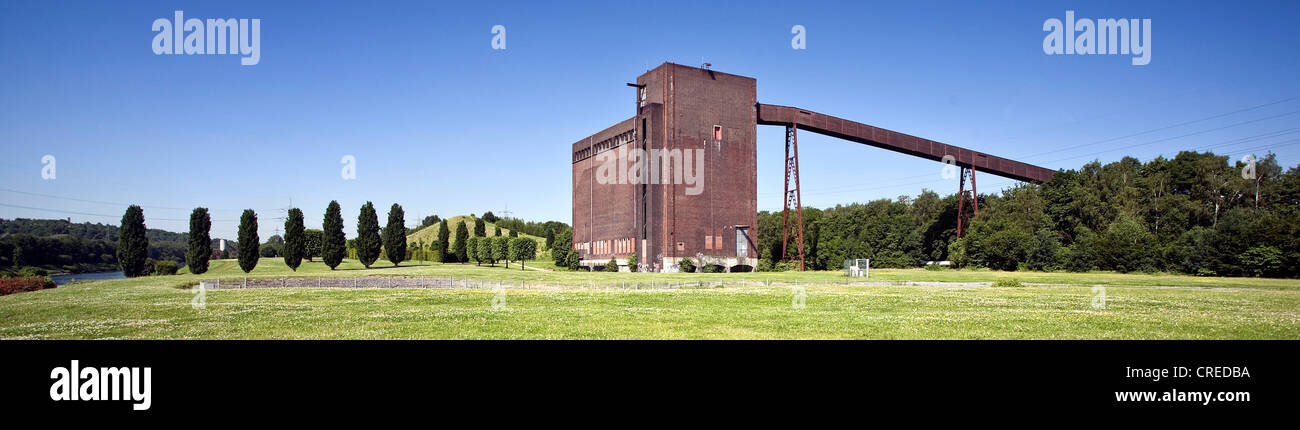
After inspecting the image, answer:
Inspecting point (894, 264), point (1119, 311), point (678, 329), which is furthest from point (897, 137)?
point (678, 329)

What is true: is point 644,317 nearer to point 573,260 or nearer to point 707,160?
point 707,160

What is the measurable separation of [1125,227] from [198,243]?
284ft

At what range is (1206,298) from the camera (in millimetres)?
29844

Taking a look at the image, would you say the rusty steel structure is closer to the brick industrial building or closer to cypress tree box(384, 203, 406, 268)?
the brick industrial building

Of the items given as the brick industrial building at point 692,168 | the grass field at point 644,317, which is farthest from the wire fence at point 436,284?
the brick industrial building at point 692,168

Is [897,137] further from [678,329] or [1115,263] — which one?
[678,329]

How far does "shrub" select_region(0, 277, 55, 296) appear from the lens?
109 feet

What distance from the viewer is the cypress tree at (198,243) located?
68125mm

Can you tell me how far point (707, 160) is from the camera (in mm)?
82000

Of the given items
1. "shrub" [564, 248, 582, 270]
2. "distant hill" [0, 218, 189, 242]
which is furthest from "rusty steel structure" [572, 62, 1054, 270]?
"distant hill" [0, 218, 189, 242]

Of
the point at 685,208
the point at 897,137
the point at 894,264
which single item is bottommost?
the point at 894,264

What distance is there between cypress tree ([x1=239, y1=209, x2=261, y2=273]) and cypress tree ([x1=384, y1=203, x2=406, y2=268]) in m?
19.6

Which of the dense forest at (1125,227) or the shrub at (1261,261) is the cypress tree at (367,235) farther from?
the shrub at (1261,261)
